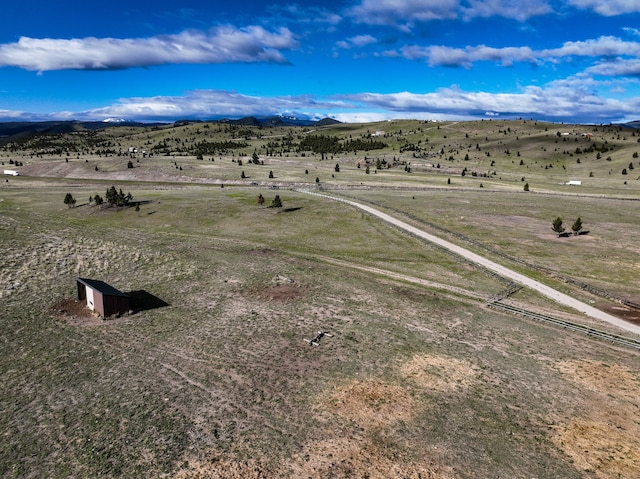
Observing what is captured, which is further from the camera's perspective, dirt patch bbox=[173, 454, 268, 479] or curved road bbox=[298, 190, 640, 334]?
curved road bbox=[298, 190, 640, 334]

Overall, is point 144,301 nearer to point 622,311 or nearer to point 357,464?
point 357,464

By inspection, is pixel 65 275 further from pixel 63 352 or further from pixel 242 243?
pixel 242 243

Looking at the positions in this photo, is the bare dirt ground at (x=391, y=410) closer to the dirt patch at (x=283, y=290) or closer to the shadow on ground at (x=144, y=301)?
the dirt patch at (x=283, y=290)

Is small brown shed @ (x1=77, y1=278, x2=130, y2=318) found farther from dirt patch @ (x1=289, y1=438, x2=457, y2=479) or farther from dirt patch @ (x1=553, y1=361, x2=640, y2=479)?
dirt patch @ (x1=553, y1=361, x2=640, y2=479)

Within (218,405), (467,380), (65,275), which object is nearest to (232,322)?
(218,405)

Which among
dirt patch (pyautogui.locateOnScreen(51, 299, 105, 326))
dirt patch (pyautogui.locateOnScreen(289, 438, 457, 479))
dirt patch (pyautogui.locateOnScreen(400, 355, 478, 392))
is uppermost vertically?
dirt patch (pyautogui.locateOnScreen(400, 355, 478, 392))

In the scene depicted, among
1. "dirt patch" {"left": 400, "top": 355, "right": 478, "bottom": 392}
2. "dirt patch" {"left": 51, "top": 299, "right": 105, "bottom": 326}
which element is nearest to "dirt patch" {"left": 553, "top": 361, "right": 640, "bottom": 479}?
"dirt patch" {"left": 400, "top": 355, "right": 478, "bottom": 392}
